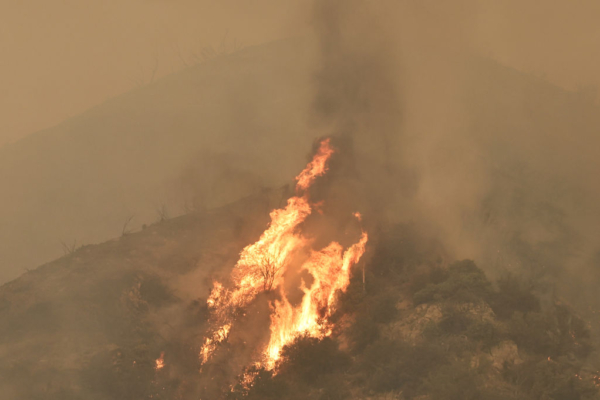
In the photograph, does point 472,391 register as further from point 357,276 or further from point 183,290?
point 183,290

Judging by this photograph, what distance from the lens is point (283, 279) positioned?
21875 millimetres

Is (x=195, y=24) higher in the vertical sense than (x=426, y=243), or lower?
higher

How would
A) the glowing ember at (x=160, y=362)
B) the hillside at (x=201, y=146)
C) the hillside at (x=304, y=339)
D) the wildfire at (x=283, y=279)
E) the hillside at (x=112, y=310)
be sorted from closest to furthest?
the hillside at (x=304, y=339) → the hillside at (x=112, y=310) → the glowing ember at (x=160, y=362) → the wildfire at (x=283, y=279) → the hillside at (x=201, y=146)

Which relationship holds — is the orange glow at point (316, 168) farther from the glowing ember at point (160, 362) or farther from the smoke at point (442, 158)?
the glowing ember at point (160, 362)

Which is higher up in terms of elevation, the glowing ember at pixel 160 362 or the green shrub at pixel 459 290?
the glowing ember at pixel 160 362

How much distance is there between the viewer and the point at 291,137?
51.6 meters

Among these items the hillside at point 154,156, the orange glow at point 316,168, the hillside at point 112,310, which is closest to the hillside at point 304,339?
the hillside at point 112,310

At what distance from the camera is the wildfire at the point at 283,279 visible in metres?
20.2

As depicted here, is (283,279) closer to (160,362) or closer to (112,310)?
(160,362)

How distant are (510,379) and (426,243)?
34.7 feet

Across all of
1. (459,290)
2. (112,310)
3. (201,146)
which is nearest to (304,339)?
(459,290)

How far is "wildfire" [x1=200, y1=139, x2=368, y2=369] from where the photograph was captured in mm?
20188

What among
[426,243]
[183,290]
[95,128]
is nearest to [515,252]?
[426,243]

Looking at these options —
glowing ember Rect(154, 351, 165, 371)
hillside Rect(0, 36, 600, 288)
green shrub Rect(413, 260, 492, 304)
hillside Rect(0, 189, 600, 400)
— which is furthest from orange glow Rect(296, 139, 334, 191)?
hillside Rect(0, 36, 600, 288)
